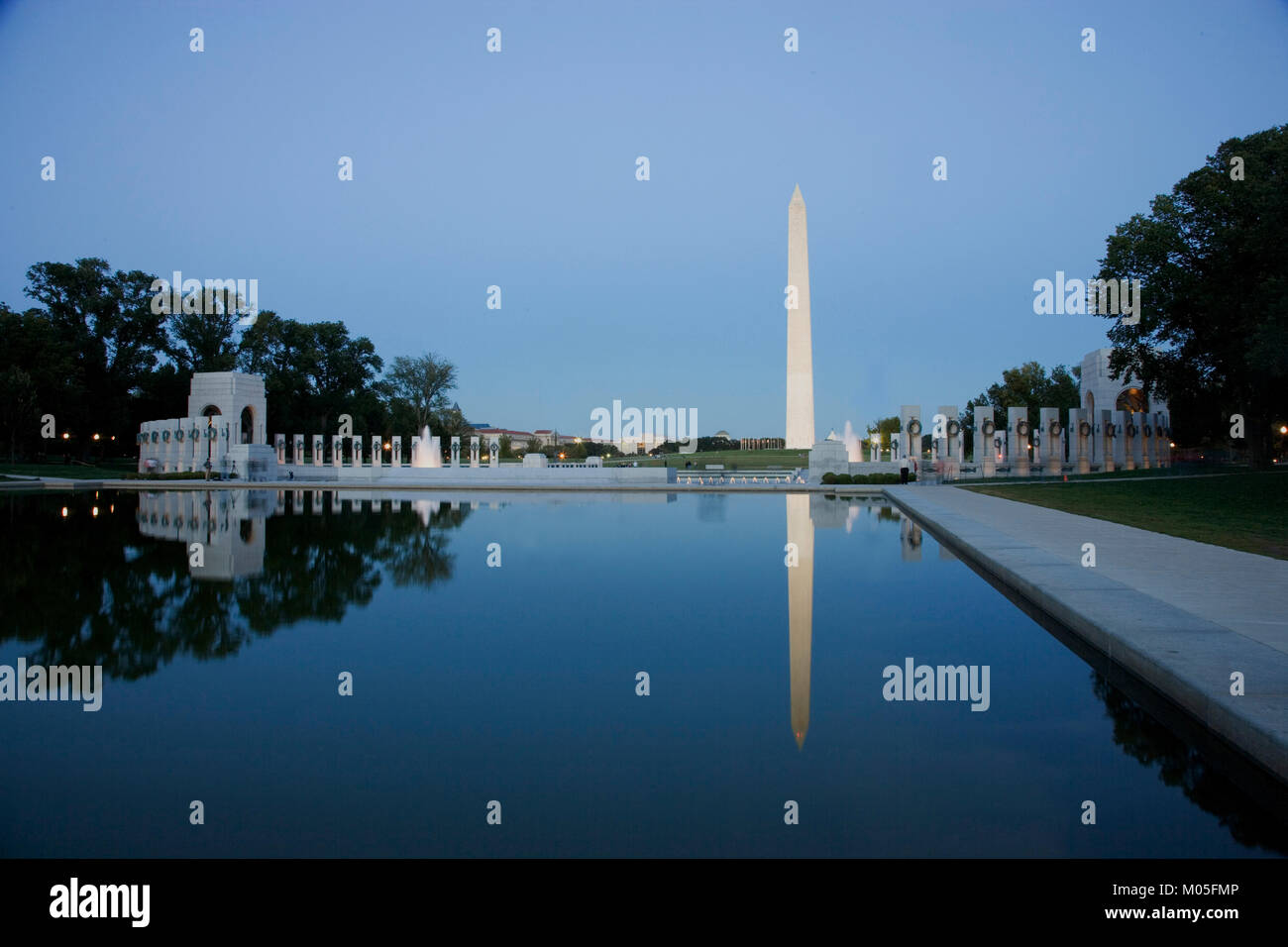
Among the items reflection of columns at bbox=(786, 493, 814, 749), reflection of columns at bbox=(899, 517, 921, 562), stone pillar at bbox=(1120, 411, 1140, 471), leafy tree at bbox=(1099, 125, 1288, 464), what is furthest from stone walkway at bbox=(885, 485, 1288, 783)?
stone pillar at bbox=(1120, 411, 1140, 471)

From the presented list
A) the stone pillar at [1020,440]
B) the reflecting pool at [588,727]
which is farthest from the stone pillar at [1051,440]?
the reflecting pool at [588,727]

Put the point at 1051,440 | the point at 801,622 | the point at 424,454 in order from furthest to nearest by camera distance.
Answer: the point at 424,454, the point at 1051,440, the point at 801,622

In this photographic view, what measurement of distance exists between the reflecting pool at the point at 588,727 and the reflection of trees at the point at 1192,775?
0.02m

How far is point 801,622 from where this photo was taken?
842 centimetres

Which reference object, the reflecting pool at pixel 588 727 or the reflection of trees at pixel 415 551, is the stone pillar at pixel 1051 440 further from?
the reflecting pool at pixel 588 727

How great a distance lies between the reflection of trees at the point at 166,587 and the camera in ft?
24.9

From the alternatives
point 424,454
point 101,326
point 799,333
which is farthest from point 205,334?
point 799,333

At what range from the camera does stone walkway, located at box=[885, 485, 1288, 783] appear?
5074 mm

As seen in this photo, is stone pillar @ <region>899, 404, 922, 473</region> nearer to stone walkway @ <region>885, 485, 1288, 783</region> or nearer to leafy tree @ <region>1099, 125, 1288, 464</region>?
leafy tree @ <region>1099, 125, 1288, 464</region>

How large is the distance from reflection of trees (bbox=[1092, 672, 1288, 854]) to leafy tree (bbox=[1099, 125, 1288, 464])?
2055 cm

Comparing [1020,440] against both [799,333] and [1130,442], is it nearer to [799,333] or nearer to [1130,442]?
[1130,442]

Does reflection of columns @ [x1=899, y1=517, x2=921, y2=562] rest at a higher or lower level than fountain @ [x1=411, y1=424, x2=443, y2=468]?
lower

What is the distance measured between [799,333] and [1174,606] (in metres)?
39.3
